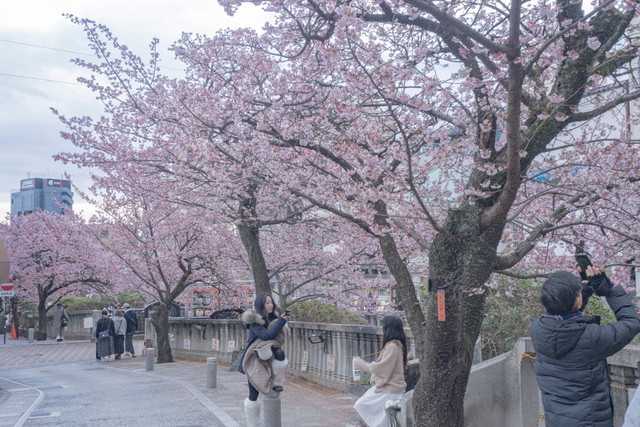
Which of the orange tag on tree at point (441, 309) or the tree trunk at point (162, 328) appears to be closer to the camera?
the orange tag on tree at point (441, 309)

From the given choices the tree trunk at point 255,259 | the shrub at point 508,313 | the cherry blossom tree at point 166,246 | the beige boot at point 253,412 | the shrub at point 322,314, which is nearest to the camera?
the beige boot at point 253,412

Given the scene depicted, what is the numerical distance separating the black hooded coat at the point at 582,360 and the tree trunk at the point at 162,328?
17347mm

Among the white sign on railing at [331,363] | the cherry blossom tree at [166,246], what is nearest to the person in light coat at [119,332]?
the cherry blossom tree at [166,246]

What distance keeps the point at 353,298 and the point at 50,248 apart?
910 inches

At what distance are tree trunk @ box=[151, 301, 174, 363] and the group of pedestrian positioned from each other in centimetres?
265

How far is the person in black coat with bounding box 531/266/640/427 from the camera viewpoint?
13.0 ft

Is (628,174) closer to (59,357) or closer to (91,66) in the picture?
(91,66)

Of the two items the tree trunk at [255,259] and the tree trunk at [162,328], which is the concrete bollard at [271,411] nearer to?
the tree trunk at [255,259]

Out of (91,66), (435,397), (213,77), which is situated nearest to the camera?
(435,397)

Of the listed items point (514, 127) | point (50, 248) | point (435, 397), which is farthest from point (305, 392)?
point (50, 248)

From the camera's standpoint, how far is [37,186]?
501 feet

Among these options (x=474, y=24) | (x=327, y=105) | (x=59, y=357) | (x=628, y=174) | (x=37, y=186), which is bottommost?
(x=59, y=357)

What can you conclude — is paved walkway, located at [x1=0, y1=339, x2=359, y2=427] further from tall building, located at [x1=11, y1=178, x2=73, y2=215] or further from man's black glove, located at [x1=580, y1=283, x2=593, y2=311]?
tall building, located at [x1=11, y1=178, x2=73, y2=215]

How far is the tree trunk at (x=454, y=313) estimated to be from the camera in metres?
6.02
